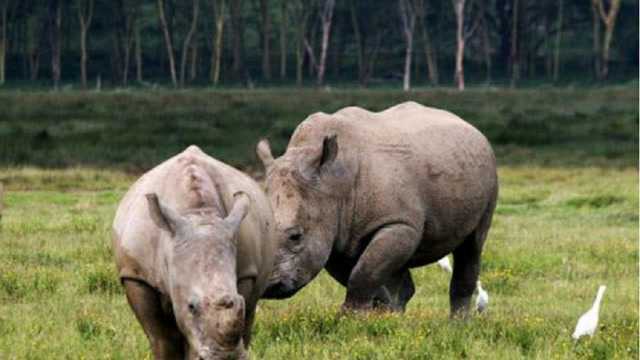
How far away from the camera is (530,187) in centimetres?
3297

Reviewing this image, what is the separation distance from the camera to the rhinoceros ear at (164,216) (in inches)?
321

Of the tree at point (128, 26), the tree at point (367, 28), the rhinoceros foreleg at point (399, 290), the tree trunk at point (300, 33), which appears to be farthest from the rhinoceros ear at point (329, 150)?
the tree at point (367, 28)

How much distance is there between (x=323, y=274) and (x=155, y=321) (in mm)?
8701

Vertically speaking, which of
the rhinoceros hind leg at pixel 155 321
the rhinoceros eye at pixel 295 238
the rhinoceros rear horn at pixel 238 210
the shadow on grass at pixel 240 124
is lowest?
the shadow on grass at pixel 240 124

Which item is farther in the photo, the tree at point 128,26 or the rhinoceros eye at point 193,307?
the tree at point 128,26

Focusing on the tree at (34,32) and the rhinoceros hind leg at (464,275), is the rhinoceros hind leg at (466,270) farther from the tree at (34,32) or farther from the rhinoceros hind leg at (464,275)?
the tree at (34,32)

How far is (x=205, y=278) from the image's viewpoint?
7.87 meters

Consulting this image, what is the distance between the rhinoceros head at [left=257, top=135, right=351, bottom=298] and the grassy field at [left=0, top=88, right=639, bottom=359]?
40 centimetres

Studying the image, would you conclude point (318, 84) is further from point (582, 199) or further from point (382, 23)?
point (582, 199)

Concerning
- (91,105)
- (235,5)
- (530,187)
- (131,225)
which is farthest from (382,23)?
(131,225)

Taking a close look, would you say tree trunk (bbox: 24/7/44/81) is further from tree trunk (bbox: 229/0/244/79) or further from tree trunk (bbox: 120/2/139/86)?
tree trunk (bbox: 229/0/244/79)

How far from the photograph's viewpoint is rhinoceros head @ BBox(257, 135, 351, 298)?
11.8 metres

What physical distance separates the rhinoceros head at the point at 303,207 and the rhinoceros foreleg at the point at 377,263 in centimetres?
39

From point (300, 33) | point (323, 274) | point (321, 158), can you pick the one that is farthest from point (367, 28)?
point (321, 158)
